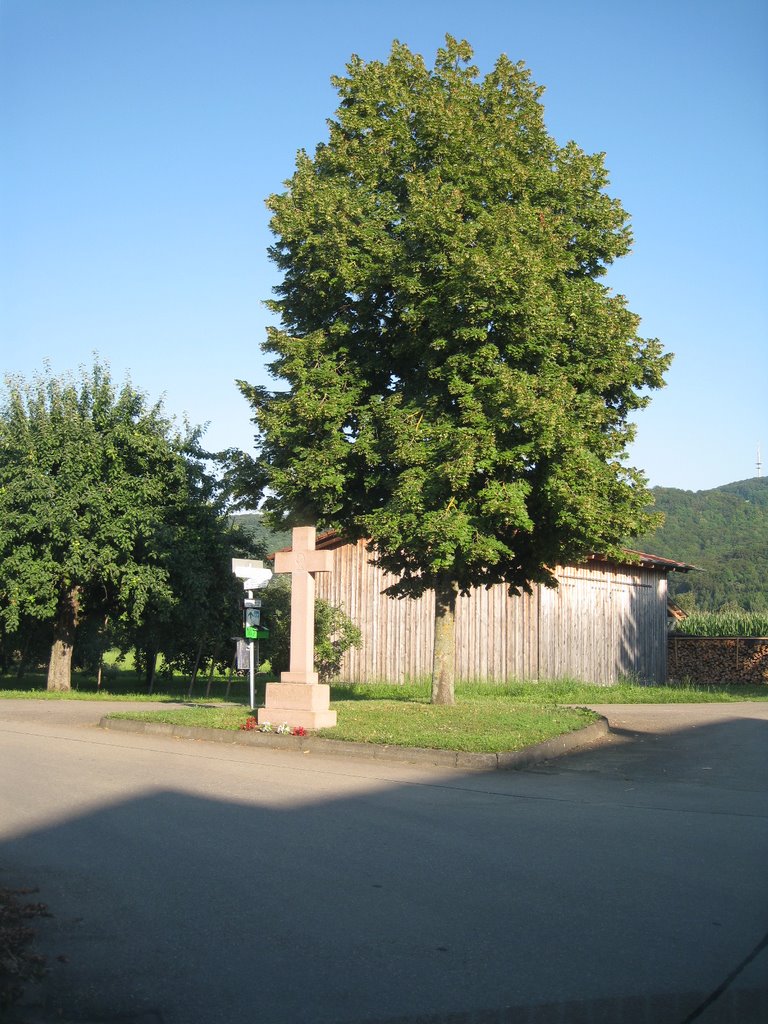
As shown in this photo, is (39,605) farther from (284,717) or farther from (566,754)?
(566,754)

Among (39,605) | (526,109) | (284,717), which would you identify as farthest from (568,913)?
(39,605)

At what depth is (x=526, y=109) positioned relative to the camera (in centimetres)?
1700

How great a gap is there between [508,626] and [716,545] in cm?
7665

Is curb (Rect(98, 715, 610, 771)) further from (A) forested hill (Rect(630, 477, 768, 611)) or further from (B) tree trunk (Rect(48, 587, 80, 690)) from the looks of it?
(A) forested hill (Rect(630, 477, 768, 611))

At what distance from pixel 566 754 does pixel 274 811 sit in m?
5.46

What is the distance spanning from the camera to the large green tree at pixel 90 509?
76.5 ft

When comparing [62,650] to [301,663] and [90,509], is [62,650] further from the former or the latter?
[301,663]

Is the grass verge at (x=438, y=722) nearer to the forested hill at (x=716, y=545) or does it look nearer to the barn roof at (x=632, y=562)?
the barn roof at (x=632, y=562)

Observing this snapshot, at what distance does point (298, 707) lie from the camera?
14023 mm

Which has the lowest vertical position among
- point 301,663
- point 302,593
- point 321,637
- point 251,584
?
point 301,663

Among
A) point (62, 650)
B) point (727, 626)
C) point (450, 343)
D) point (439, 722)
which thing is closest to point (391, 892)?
point (439, 722)

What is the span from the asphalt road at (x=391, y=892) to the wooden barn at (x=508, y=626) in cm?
1650

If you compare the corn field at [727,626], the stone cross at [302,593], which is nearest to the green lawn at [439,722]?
the stone cross at [302,593]

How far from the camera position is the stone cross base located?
1391 centimetres
